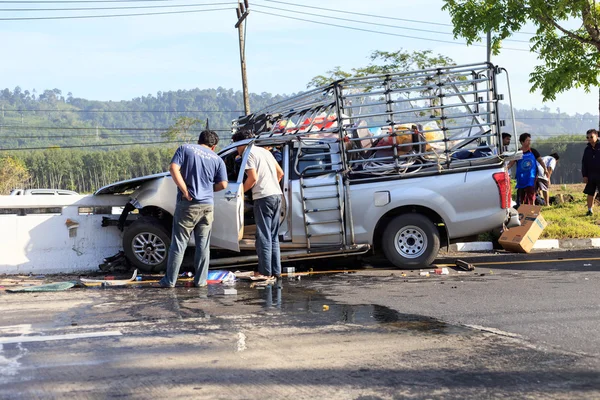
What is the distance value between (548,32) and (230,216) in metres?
10.1

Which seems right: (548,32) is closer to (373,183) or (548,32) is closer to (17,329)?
(373,183)

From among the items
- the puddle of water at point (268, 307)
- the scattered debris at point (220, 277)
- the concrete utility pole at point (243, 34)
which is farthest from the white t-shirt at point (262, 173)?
the concrete utility pole at point (243, 34)

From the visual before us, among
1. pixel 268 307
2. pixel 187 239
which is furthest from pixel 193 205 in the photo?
pixel 268 307

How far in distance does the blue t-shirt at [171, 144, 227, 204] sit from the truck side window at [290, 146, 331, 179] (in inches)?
60.8

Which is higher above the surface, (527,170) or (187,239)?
(527,170)

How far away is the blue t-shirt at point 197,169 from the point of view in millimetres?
8547

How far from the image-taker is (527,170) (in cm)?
1314

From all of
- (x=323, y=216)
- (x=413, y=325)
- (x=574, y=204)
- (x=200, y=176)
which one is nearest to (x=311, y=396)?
(x=413, y=325)

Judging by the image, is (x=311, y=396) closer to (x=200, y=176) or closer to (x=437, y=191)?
(x=200, y=176)

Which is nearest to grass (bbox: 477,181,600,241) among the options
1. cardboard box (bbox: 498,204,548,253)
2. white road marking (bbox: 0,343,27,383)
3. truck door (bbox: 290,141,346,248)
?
cardboard box (bbox: 498,204,548,253)

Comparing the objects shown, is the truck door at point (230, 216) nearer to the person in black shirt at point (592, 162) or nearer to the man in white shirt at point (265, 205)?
the man in white shirt at point (265, 205)

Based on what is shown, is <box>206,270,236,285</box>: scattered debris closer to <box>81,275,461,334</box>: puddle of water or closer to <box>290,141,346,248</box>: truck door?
<box>81,275,461,334</box>: puddle of water

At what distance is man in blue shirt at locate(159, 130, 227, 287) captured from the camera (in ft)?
27.9

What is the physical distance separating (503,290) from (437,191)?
217 centimetres
